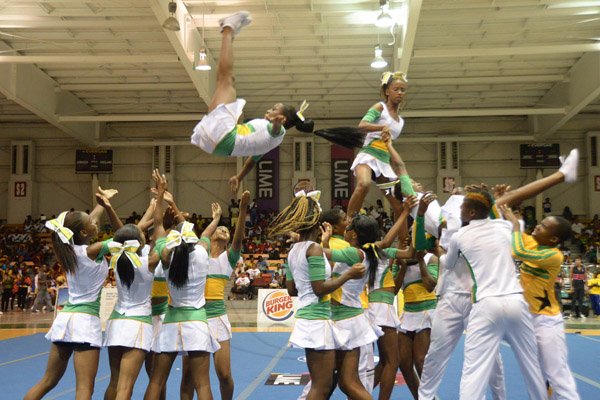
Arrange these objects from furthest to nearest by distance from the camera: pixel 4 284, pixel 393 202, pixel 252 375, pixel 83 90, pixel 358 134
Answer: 1. pixel 83 90
2. pixel 4 284
3. pixel 252 375
4. pixel 393 202
5. pixel 358 134

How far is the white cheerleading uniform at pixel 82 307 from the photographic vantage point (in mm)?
4680

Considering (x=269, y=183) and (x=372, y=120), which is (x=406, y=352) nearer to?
(x=372, y=120)

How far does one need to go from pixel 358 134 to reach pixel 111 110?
2289 cm

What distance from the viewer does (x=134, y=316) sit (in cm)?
486

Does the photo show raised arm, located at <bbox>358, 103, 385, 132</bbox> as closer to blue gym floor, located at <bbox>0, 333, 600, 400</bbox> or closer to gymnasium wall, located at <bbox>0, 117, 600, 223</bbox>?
blue gym floor, located at <bbox>0, 333, 600, 400</bbox>

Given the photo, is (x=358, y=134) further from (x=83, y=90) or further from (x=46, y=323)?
(x=83, y=90)

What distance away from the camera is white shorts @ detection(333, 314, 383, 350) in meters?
4.68

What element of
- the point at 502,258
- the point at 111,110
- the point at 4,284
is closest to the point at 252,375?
the point at 502,258

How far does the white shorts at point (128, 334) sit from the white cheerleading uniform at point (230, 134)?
1.52 metres

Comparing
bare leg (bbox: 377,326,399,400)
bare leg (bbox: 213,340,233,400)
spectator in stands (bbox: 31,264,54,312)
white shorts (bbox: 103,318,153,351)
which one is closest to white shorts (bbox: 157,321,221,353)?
white shorts (bbox: 103,318,153,351)

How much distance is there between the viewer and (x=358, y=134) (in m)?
5.72

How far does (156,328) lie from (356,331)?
1.69 meters

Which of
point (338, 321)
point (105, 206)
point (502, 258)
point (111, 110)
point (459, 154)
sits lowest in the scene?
point (338, 321)

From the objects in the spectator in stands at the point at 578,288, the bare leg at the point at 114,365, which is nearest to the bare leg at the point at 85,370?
the bare leg at the point at 114,365
